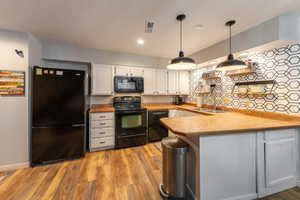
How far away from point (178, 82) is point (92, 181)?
11.1ft

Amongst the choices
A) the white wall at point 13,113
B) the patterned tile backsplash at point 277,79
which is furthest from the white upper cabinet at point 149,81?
the white wall at point 13,113

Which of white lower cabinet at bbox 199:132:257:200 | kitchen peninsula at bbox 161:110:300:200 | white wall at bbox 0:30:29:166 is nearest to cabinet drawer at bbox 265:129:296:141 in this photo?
kitchen peninsula at bbox 161:110:300:200

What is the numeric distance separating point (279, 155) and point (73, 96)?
11.2 ft

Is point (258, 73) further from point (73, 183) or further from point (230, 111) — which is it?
point (73, 183)

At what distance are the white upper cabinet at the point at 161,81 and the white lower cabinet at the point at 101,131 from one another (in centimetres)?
161

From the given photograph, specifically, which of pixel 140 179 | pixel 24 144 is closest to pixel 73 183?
pixel 140 179

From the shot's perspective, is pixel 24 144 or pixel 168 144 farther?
pixel 24 144

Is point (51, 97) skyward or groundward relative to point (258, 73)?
groundward

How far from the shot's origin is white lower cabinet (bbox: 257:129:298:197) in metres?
1.60

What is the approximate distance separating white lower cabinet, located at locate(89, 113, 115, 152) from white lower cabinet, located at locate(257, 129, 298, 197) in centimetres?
274

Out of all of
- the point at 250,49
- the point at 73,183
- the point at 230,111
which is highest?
the point at 250,49

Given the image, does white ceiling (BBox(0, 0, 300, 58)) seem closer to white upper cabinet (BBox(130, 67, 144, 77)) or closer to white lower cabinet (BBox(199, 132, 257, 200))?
white upper cabinet (BBox(130, 67, 144, 77))

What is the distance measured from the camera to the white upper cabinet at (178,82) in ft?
13.5

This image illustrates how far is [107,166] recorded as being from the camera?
2396mm
